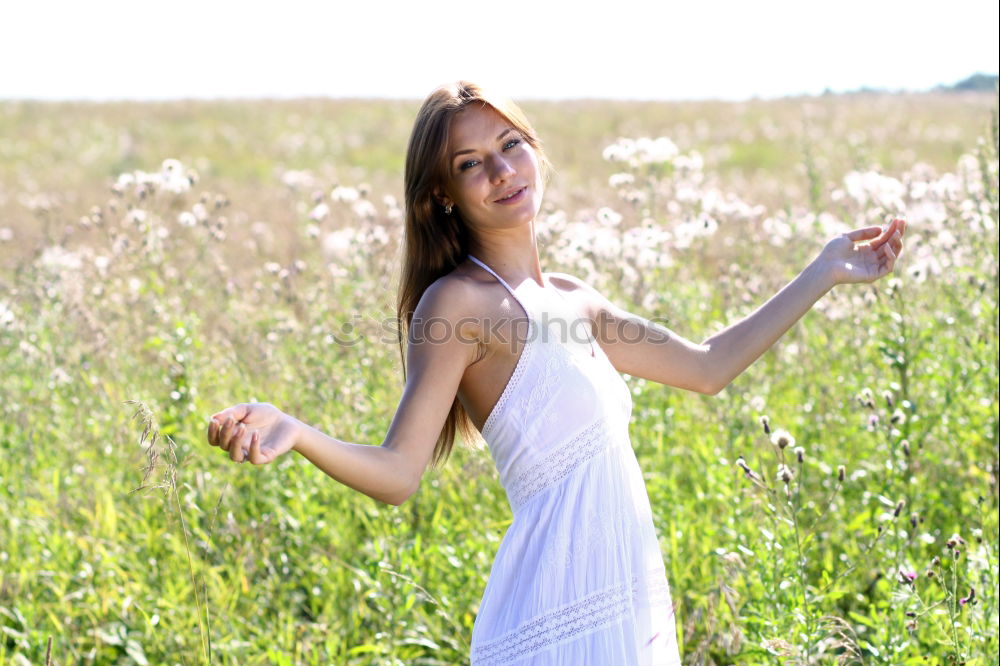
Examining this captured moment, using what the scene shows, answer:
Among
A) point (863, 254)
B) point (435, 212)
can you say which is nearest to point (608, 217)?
point (863, 254)

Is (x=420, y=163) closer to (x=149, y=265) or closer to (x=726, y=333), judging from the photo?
(x=726, y=333)

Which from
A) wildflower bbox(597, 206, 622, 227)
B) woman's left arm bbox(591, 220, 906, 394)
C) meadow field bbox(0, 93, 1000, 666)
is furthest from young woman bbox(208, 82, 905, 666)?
wildflower bbox(597, 206, 622, 227)

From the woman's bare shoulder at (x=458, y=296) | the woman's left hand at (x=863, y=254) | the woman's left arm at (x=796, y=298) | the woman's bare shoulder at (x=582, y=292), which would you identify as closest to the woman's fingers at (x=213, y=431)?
the woman's bare shoulder at (x=458, y=296)

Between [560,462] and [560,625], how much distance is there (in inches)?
11.5

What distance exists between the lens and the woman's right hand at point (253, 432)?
1524 mm

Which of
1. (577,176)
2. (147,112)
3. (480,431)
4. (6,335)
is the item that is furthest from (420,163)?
(147,112)

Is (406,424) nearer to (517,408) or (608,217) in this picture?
(517,408)

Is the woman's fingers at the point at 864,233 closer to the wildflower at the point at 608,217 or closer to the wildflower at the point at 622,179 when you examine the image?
the wildflower at the point at 608,217

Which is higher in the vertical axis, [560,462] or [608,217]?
[608,217]

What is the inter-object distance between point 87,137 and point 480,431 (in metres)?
24.3

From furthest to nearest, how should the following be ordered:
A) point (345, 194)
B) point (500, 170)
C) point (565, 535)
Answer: point (345, 194) → point (500, 170) → point (565, 535)

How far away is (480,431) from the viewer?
2.07 m

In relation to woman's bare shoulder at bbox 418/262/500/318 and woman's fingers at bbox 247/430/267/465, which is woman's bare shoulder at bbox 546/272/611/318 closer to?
woman's bare shoulder at bbox 418/262/500/318

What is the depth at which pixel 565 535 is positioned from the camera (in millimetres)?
1935
